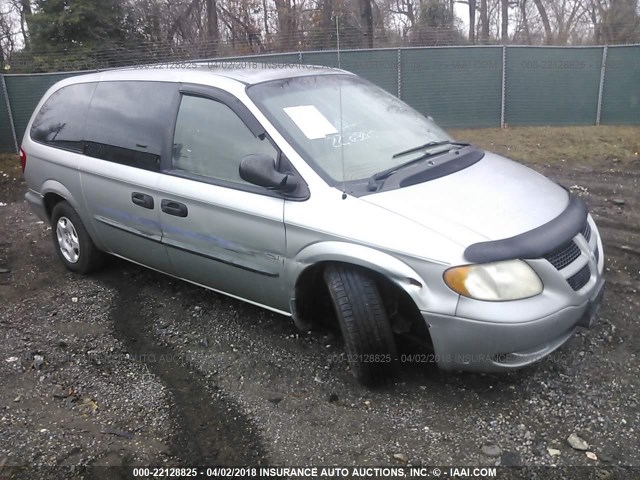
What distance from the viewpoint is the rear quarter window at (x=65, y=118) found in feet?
16.0

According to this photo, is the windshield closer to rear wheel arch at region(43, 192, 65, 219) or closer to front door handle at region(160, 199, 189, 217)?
front door handle at region(160, 199, 189, 217)

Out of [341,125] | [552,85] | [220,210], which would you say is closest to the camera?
[220,210]

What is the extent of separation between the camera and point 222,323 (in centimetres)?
434

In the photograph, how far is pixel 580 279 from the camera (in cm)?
318

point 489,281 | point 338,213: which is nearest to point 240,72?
point 338,213

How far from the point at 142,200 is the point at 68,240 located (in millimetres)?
1503

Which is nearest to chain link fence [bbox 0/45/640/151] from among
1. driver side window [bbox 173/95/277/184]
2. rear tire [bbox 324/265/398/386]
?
driver side window [bbox 173/95/277/184]

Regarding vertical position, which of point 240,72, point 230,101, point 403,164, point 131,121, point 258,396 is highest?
point 240,72

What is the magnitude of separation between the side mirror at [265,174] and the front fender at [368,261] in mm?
387

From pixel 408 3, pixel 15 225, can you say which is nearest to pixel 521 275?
pixel 15 225

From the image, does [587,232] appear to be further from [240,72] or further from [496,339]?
[240,72]

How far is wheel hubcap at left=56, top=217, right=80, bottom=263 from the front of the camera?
521cm

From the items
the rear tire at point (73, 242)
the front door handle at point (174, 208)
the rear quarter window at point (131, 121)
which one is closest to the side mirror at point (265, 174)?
the front door handle at point (174, 208)

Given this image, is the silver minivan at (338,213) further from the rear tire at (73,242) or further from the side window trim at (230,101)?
the rear tire at (73,242)
